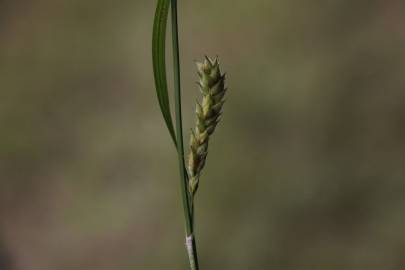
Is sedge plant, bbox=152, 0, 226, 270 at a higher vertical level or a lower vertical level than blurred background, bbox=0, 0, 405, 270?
higher

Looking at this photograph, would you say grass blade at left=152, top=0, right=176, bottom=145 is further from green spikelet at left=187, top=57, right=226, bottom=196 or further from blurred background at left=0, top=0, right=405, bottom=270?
blurred background at left=0, top=0, right=405, bottom=270

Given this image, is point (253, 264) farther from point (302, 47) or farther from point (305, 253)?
point (302, 47)

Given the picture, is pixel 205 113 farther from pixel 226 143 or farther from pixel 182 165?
pixel 226 143

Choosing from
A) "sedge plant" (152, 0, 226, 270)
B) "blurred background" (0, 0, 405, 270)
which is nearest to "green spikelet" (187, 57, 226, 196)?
"sedge plant" (152, 0, 226, 270)

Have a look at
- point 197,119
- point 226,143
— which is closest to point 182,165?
point 197,119

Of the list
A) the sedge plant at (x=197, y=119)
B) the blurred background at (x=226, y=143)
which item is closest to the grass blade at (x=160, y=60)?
the sedge plant at (x=197, y=119)

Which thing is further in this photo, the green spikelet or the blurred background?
the blurred background
